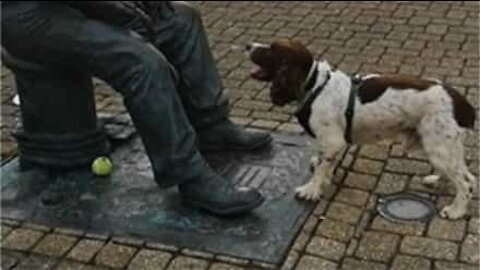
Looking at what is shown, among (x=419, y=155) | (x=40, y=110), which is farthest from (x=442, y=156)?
(x=40, y=110)

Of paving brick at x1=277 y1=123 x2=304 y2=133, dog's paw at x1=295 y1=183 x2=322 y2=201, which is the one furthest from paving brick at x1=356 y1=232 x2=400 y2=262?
paving brick at x1=277 y1=123 x2=304 y2=133

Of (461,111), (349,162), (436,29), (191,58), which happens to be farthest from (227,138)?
(436,29)

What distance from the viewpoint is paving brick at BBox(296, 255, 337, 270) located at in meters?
3.67

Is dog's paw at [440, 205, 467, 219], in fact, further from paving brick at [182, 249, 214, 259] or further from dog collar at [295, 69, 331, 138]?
paving brick at [182, 249, 214, 259]

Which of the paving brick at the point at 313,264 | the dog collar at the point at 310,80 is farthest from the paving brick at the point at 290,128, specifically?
the paving brick at the point at 313,264

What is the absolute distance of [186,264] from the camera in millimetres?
3727

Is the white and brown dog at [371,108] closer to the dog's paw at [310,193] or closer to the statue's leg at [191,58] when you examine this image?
the dog's paw at [310,193]

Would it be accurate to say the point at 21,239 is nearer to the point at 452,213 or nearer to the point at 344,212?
the point at 344,212

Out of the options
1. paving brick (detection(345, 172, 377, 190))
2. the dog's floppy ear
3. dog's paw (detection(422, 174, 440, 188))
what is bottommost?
paving brick (detection(345, 172, 377, 190))

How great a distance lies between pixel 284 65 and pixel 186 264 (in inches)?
40.9

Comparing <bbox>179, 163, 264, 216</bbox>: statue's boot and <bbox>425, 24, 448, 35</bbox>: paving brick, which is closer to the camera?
<bbox>179, 163, 264, 216</bbox>: statue's boot

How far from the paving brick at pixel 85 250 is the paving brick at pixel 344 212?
3.57ft

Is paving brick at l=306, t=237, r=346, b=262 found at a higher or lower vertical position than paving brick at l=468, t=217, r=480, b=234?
higher

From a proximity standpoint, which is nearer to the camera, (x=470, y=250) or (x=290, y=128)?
(x=470, y=250)
